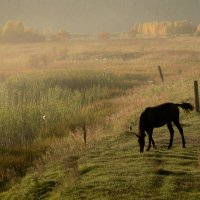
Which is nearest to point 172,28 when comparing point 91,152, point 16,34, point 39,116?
point 16,34

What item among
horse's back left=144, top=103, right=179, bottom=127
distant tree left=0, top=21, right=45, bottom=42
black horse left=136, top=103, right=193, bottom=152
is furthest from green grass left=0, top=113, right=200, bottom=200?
distant tree left=0, top=21, right=45, bottom=42

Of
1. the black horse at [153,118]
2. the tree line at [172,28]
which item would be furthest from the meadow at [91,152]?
the tree line at [172,28]

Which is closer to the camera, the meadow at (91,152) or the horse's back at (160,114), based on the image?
the meadow at (91,152)

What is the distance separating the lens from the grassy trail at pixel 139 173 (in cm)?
1139

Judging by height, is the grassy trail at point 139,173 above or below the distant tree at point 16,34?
below

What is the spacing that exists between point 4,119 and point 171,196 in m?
13.4

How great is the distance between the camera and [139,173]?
12.6 metres

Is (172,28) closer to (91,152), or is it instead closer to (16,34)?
(16,34)

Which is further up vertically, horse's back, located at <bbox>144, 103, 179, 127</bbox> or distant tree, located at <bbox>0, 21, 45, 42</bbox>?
distant tree, located at <bbox>0, 21, 45, 42</bbox>

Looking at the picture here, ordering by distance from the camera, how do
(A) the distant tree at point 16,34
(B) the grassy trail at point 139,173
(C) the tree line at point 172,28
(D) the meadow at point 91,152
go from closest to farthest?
(B) the grassy trail at point 139,173
(D) the meadow at point 91,152
(A) the distant tree at point 16,34
(C) the tree line at point 172,28

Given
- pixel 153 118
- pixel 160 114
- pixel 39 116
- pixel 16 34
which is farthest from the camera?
pixel 16 34

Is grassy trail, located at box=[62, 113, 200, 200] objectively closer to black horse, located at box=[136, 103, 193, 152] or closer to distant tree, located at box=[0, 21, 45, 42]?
black horse, located at box=[136, 103, 193, 152]

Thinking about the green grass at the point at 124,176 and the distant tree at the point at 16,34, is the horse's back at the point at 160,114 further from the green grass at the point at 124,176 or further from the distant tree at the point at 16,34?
the distant tree at the point at 16,34

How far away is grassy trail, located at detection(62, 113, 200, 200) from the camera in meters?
11.4
